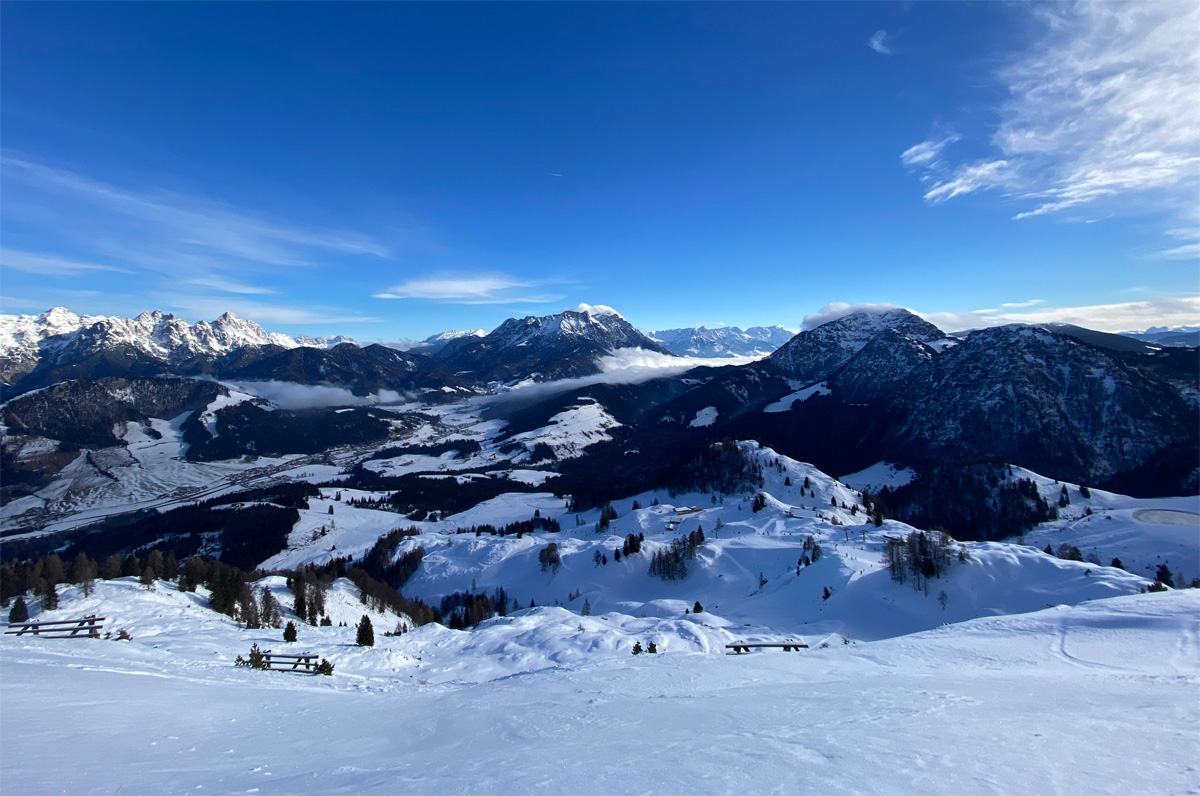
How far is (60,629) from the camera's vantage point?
3466 cm

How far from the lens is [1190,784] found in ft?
34.8

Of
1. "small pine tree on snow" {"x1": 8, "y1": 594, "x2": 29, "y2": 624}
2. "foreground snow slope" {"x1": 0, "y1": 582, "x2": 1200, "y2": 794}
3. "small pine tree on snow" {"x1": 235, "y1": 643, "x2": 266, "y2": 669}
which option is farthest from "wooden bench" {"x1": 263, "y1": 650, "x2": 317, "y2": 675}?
"small pine tree on snow" {"x1": 8, "y1": 594, "x2": 29, "y2": 624}

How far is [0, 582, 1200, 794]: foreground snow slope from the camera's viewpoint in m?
11.5

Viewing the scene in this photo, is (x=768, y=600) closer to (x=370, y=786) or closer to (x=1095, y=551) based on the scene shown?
(x=370, y=786)

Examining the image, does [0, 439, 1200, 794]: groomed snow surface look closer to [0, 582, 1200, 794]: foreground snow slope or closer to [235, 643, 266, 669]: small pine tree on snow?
[0, 582, 1200, 794]: foreground snow slope

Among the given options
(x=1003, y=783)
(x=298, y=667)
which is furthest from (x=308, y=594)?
(x=1003, y=783)

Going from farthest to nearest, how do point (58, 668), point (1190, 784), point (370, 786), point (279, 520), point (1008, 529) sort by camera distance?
point (279, 520)
point (1008, 529)
point (58, 668)
point (370, 786)
point (1190, 784)

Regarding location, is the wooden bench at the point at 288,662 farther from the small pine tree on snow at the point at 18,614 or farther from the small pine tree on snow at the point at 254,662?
the small pine tree on snow at the point at 18,614

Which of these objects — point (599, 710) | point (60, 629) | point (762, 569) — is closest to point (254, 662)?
point (60, 629)

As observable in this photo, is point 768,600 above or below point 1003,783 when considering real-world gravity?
below

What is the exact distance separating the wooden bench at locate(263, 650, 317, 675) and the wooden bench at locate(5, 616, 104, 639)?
430 inches

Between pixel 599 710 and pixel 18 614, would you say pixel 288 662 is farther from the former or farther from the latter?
pixel 599 710

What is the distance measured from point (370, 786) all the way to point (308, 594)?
236ft

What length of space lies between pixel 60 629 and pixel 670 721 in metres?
43.9
